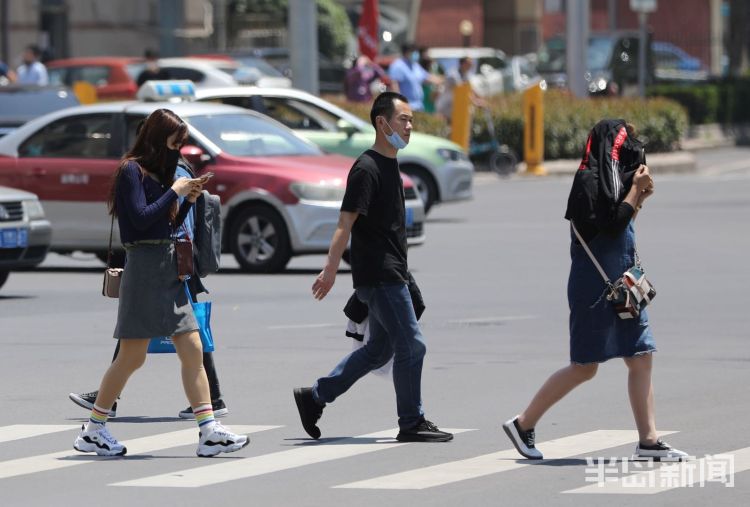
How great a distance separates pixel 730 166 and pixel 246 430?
2584 cm

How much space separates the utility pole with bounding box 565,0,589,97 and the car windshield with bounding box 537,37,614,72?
461 inches

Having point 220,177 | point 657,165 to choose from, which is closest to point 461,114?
point 657,165

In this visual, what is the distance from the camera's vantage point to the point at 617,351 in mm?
8375

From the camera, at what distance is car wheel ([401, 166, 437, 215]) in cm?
2286

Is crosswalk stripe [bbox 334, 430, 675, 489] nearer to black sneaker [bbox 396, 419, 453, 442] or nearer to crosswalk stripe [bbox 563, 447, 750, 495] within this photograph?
black sneaker [bbox 396, 419, 453, 442]

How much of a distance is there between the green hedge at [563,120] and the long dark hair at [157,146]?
21163 mm

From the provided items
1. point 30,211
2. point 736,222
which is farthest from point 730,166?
point 30,211

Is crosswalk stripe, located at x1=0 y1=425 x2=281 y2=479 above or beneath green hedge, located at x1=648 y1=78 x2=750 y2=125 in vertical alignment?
beneath

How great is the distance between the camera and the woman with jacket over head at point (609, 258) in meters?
8.34

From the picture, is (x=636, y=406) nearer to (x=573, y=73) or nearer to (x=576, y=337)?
(x=576, y=337)

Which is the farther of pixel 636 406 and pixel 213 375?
pixel 213 375

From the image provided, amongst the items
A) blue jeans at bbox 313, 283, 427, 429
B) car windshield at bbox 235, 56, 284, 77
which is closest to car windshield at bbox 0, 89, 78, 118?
car windshield at bbox 235, 56, 284, 77

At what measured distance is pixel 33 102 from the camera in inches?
920

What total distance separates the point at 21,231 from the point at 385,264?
754 cm
